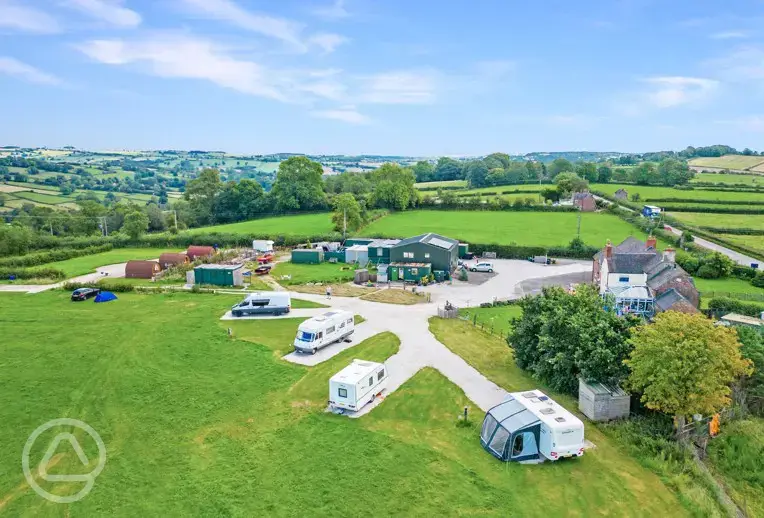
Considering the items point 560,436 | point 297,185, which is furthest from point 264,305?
point 297,185

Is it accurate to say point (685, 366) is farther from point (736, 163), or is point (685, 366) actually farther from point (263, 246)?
point (736, 163)

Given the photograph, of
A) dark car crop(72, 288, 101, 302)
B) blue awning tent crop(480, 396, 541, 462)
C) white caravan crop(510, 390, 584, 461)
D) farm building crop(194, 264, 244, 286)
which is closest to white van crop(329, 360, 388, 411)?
blue awning tent crop(480, 396, 541, 462)

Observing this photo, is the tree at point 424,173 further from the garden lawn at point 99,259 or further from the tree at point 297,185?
the garden lawn at point 99,259

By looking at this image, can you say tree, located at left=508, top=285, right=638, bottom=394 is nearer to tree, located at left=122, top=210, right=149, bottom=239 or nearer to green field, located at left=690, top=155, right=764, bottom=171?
tree, located at left=122, top=210, right=149, bottom=239

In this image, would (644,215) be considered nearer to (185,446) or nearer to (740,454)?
(740,454)

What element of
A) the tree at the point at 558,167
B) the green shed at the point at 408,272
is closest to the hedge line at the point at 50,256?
the green shed at the point at 408,272

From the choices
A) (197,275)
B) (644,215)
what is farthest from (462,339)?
(644,215)
